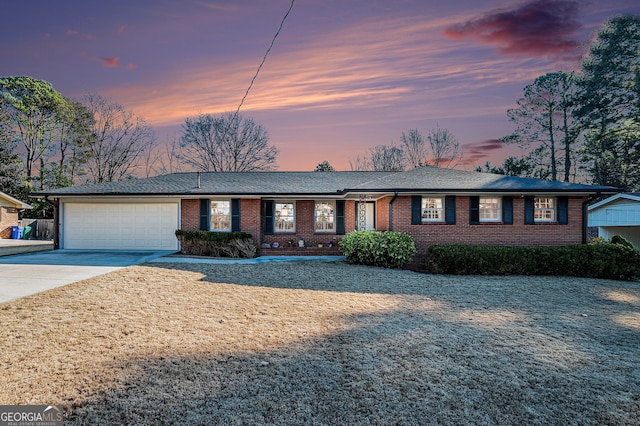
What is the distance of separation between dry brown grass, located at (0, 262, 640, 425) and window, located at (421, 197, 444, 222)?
563 centimetres

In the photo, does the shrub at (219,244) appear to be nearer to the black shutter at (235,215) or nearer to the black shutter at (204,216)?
the black shutter at (204,216)

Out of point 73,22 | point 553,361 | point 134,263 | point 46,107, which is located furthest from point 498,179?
point 46,107

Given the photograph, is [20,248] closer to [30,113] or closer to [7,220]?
[7,220]

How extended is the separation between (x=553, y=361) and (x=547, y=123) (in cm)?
3285

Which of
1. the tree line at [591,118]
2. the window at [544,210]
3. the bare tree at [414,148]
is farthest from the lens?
the bare tree at [414,148]

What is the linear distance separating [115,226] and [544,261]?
17883 millimetres

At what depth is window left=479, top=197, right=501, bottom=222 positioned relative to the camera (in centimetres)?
1311

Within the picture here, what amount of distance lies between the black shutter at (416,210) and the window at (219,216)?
8.16 meters

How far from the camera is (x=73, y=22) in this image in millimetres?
11602

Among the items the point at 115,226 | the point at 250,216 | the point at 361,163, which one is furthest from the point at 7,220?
the point at 361,163

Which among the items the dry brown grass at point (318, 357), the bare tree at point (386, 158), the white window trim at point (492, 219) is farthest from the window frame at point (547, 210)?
the bare tree at point (386, 158)

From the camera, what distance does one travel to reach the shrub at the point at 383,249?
11.6 metres

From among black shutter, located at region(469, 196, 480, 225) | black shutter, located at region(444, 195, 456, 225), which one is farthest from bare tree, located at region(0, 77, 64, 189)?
black shutter, located at region(469, 196, 480, 225)

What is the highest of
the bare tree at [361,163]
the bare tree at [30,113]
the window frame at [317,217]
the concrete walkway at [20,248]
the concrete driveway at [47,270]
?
the bare tree at [30,113]
